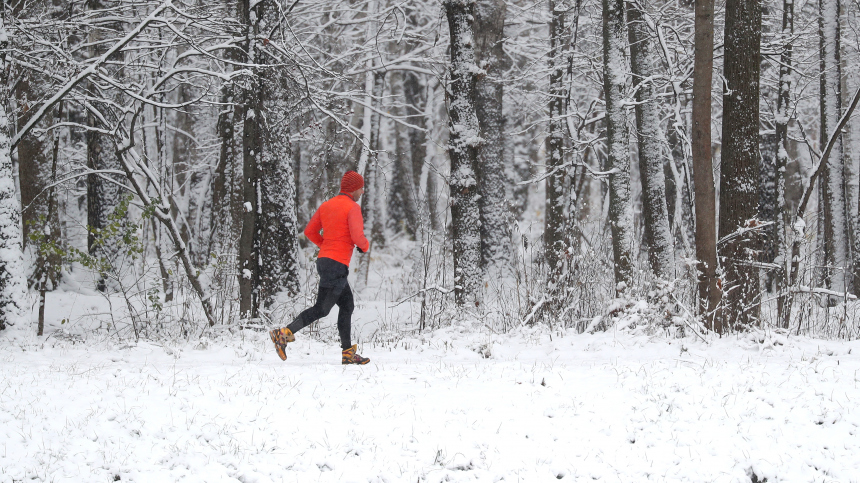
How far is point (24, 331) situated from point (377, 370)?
16.2ft

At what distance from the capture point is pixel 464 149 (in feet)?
35.6

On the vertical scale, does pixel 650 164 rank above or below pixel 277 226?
above

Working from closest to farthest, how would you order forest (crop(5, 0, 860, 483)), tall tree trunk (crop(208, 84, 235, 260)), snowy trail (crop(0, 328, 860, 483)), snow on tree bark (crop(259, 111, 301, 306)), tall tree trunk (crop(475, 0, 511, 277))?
snowy trail (crop(0, 328, 860, 483)), forest (crop(5, 0, 860, 483)), snow on tree bark (crop(259, 111, 301, 306)), tall tree trunk (crop(475, 0, 511, 277)), tall tree trunk (crop(208, 84, 235, 260))

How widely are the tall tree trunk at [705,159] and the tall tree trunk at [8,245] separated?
873 centimetres

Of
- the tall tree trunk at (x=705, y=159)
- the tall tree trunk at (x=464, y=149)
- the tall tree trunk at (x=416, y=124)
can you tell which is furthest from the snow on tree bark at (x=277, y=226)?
the tall tree trunk at (x=416, y=124)

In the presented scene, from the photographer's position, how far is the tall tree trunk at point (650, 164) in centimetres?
1093

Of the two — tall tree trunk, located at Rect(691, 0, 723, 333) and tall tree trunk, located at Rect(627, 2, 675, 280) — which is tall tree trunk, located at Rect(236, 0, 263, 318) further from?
tall tree trunk, located at Rect(691, 0, 723, 333)

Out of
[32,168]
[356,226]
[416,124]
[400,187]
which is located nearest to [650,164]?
[356,226]

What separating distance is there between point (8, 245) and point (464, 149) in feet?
22.1

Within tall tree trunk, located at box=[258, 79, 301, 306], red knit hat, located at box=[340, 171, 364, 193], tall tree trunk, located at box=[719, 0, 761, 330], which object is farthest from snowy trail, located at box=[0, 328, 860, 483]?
tall tree trunk, located at box=[258, 79, 301, 306]

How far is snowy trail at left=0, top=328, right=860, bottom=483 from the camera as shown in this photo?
4.62m

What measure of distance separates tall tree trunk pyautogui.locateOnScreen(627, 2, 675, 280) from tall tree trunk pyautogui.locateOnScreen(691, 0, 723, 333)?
6.95 ft

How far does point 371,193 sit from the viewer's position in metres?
19.1

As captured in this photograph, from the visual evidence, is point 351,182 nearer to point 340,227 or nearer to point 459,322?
point 340,227
